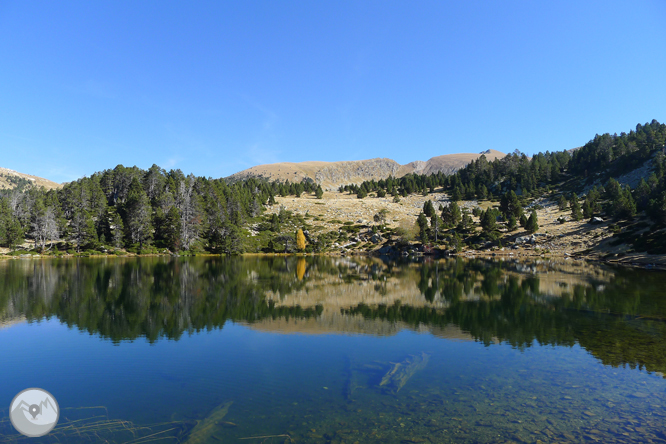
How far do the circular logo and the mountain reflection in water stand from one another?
1014cm

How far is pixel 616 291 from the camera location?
3794cm

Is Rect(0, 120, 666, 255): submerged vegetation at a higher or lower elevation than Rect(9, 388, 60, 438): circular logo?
higher

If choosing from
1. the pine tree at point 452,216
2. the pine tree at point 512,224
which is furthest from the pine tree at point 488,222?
the pine tree at point 452,216

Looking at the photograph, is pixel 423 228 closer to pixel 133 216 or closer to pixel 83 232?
pixel 133 216

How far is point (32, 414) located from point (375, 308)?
975 inches

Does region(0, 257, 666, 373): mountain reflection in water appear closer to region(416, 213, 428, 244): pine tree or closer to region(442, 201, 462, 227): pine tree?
region(416, 213, 428, 244): pine tree

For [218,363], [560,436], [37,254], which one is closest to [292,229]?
[37,254]

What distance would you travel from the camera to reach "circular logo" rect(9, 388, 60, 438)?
1079 cm

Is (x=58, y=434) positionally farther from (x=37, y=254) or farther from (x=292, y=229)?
(x=292, y=229)

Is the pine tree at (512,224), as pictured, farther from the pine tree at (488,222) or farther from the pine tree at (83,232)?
the pine tree at (83,232)

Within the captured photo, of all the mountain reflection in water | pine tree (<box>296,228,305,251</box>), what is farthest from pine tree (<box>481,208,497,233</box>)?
the mountain reflection in water

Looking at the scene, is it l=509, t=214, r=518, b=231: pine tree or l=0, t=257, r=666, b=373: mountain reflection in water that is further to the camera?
l=509, t=214, r=518, b=231: pine tree

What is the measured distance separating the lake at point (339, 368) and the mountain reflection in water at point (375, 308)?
0.22 m

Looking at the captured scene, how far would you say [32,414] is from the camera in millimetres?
10930
